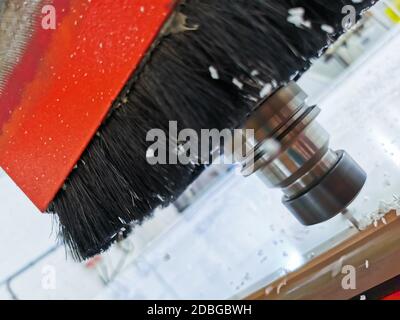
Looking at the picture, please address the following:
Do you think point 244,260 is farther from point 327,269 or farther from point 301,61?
point 301,61

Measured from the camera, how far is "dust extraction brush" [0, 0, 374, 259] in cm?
33

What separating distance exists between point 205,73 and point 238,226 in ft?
1.63

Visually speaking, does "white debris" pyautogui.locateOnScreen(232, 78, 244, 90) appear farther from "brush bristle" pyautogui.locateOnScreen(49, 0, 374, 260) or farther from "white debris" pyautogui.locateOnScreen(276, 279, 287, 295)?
"white debris" pyautogui.locateOnScreen(276, 279, 287, 295)

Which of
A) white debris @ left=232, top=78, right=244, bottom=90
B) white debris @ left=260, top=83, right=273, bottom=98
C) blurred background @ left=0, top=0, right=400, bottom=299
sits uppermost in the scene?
white debris @ left=260, top=83, right=273, bottom=98

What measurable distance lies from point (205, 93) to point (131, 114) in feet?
0.23

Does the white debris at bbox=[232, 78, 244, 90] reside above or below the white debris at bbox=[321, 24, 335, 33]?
below

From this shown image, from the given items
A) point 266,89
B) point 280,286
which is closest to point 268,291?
point 280,286

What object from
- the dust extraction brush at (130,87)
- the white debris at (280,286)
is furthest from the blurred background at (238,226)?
the dust extraction brush at (130,87)

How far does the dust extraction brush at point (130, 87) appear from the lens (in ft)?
1.09

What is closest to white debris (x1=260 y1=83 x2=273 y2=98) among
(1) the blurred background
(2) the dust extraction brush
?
(2) the dust extraction brush

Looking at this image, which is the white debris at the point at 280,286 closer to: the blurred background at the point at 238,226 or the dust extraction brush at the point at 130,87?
the blurred background at the point at 238,226

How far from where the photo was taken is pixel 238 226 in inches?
31.3

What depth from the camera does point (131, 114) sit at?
372mm

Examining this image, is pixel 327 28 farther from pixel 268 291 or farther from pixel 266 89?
pixel 268 291
